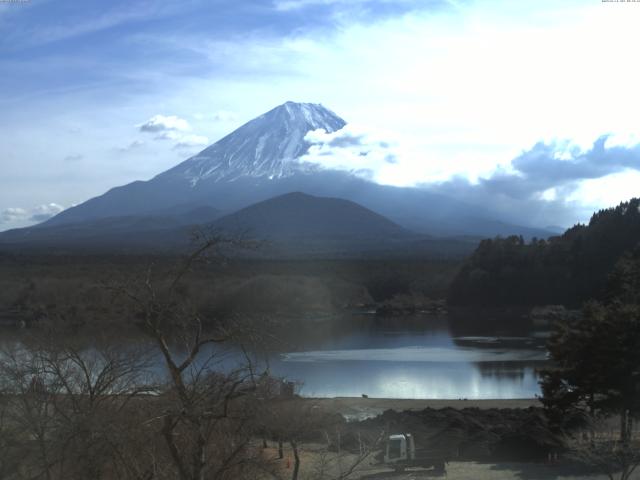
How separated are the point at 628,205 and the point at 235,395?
54.9 metres

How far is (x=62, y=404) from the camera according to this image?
23.5 ft

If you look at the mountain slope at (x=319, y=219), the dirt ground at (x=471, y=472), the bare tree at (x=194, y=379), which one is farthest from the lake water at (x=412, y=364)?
the mountain slope at (x=319, y=219)

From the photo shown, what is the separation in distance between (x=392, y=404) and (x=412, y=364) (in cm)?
871

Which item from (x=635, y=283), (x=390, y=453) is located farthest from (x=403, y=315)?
(x=390, y=453)

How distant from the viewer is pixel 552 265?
56594 millimetres

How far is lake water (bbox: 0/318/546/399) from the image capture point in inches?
988

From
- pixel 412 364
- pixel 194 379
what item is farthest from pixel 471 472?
pixel 412 364

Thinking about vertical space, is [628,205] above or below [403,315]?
above

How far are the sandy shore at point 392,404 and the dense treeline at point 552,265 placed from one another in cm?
3176

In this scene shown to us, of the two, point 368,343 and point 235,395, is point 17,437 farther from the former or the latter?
point 368,343

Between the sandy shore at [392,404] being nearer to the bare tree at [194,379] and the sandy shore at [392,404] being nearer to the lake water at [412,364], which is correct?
the lake water at [412,364]

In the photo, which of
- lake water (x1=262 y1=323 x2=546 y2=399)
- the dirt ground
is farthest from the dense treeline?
the dirt ground

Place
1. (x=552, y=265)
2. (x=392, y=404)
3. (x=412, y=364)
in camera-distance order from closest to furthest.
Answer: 1. (x=392, y=404)
2. (x=412, y=364)
3. (x=552, y=265)

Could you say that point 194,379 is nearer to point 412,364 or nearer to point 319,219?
point 412,364
